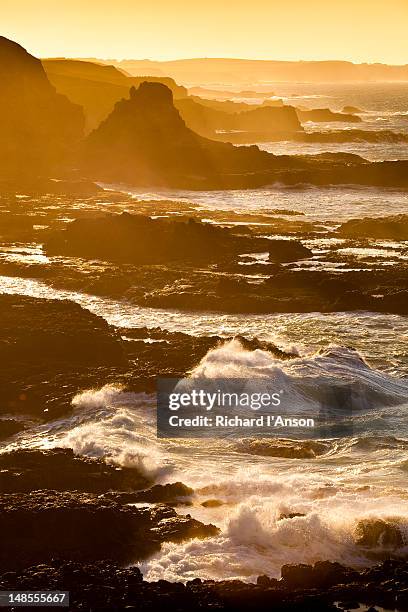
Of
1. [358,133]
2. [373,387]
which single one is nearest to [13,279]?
[373,387]

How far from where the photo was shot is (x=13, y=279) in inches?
1291

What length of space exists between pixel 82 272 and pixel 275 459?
17.5 meters

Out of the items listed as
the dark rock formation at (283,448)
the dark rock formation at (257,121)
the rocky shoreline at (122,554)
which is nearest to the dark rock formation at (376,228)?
the dark rock formation at (283,448)

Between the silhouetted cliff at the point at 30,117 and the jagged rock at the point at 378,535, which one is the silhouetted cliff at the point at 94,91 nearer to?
the silhouetted cliff at the point at 30,117

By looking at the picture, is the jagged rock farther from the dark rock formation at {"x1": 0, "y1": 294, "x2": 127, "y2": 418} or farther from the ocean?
the dark rock formation at {"x1": 0, "y1": 294, "x2": 127, "y2": 418}

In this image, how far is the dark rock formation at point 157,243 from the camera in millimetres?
36188

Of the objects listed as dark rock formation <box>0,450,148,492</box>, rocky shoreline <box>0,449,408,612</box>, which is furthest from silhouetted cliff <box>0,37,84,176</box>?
rocky shoreline <box>0,449,408,612</box>

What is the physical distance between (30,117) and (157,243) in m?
42.2

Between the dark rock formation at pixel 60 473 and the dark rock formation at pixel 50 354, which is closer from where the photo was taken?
the dark rock formation at pixel 60 473

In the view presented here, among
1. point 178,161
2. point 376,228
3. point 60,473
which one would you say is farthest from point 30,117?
point 60,473

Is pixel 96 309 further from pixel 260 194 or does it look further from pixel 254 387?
pixel 260 194

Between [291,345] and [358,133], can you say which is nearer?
[291,345]

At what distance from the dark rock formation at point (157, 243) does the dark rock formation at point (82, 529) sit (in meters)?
21.1

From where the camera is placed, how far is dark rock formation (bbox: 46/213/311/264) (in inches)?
1425
